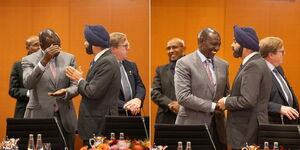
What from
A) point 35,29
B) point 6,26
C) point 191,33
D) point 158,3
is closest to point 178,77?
point 191,33

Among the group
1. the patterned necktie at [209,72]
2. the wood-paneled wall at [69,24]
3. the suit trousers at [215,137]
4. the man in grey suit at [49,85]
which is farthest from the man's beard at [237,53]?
the man in grey suit at [49,85]

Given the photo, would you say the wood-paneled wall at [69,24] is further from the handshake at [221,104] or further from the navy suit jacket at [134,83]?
the handshake at [221,104]

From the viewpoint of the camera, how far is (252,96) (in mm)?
2598

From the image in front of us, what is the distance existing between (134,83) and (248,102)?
0.61 metres

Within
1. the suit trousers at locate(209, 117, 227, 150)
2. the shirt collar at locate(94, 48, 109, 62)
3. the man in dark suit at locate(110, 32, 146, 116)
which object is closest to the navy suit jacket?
the man in dark suit at locate(110, 32, 146, 116)

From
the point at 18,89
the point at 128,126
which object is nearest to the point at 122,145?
the point at 128,126

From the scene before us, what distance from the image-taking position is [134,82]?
2625 millimetres

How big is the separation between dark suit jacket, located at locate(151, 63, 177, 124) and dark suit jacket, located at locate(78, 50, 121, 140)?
0.65 ft

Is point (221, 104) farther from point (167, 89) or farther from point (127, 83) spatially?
point (127, 83)

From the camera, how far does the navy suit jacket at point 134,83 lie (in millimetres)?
2604

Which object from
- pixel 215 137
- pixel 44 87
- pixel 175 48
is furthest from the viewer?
pixel 44 87

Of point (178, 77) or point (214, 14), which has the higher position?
point (214, 14)

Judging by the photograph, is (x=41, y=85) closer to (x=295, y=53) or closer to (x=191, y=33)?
(x=191, y=33)

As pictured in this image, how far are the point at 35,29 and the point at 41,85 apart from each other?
31 cm
